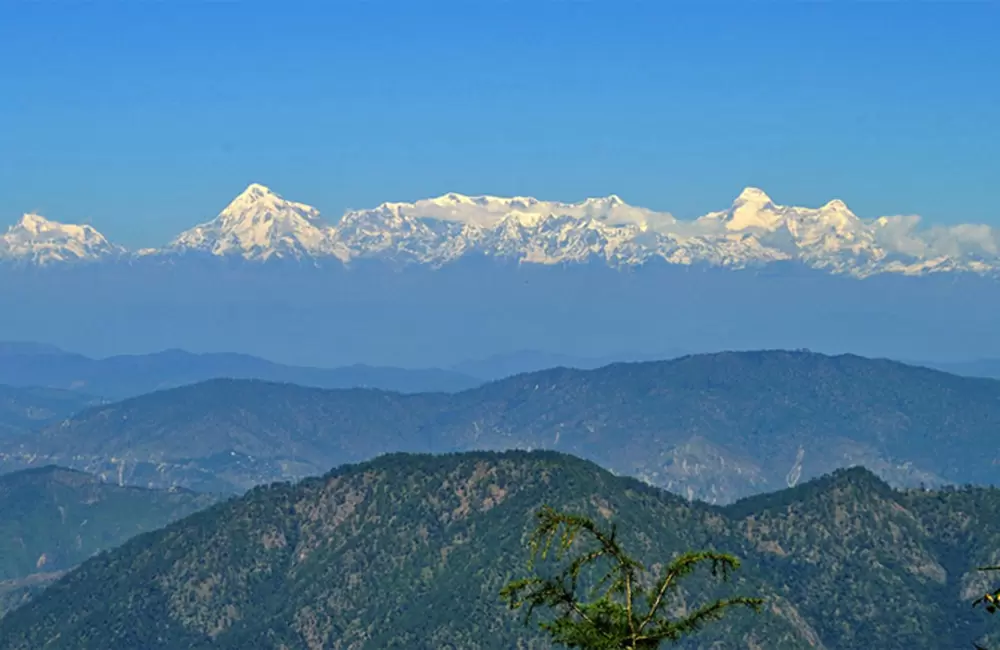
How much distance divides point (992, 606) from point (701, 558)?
12141 mm

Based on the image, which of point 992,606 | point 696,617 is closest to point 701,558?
point 696,617

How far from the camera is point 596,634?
60.3m

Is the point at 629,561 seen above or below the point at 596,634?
above

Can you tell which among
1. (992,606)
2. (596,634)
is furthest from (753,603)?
(992,606)

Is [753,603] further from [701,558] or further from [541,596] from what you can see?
[541,596]

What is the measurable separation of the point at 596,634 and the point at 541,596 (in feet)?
9.65

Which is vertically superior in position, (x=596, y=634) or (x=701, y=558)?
(x=701, y=558)

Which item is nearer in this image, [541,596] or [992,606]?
[992,606]

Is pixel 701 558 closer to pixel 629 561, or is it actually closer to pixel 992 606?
pixel 629 561

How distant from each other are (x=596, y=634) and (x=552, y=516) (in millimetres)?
5389

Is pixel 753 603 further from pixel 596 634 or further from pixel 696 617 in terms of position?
pixel 596 634

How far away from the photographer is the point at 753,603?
59.2m

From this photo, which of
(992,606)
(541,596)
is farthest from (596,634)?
(992,606)

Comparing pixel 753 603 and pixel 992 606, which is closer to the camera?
pixel 992 606
